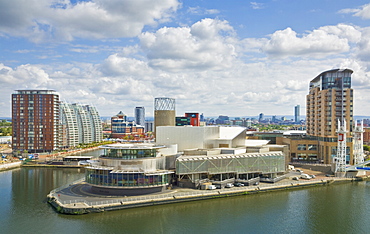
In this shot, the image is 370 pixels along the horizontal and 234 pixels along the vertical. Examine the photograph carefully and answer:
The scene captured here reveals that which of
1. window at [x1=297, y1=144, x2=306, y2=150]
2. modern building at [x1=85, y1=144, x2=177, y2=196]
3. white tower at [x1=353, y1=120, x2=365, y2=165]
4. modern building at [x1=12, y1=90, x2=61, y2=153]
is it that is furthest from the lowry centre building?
modern building at [x1=12, y1=90, x2=61, y2=153]

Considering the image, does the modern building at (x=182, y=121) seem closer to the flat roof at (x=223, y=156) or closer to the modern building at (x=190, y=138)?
the modern building at (x=190, y=138)

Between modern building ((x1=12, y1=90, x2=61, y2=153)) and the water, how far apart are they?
1935 inches

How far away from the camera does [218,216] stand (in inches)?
1449

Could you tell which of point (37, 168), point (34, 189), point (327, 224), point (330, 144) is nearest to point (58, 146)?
point (37, 168)

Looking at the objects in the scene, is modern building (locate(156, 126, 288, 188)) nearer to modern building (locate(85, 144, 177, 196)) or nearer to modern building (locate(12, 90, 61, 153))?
modern building (locate(85, 144, 177, 196))

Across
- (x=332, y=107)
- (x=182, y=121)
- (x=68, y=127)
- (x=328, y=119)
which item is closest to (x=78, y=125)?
(x=68, y=127)

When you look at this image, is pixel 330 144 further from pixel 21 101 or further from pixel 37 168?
pixel 21 101

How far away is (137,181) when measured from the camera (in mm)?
42469

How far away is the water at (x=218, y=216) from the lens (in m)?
33.0

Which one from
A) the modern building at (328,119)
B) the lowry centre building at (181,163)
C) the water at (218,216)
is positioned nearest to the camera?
the water at (218,216)

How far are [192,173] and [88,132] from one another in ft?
299

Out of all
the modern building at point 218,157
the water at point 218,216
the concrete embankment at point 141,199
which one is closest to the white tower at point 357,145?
the modern building at point 218,157

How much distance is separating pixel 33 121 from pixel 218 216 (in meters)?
75.3

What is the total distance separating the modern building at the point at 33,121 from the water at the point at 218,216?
161 ft
